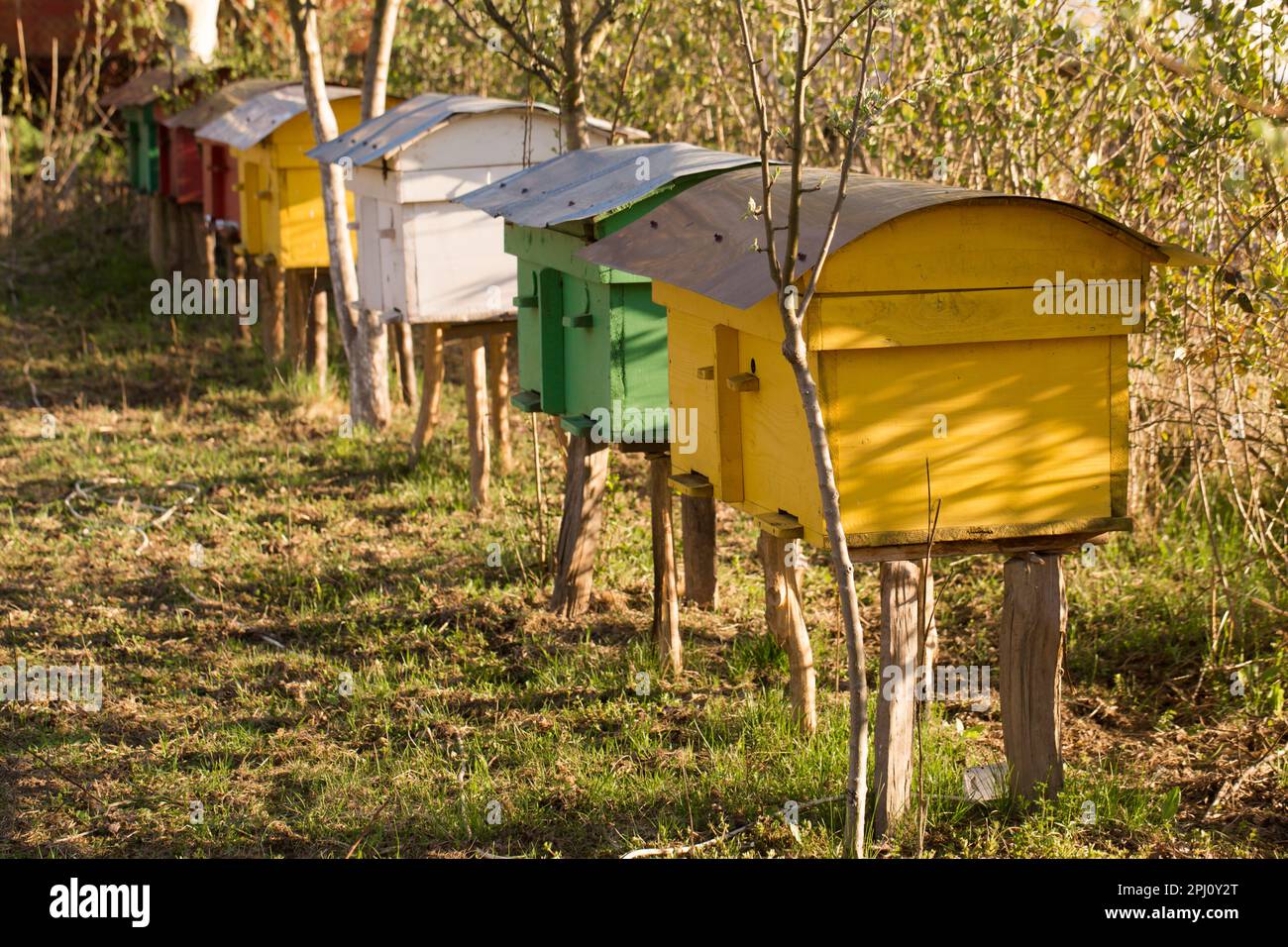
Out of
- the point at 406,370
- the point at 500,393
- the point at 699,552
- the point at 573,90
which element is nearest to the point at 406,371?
the point at 406,370

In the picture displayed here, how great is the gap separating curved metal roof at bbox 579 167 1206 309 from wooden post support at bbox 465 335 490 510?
3293mm

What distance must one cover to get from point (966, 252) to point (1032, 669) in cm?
145

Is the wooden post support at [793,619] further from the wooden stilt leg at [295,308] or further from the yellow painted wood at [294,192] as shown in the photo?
the wooden stilt leg at [295,308]

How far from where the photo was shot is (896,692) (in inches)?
185

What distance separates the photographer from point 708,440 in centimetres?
502

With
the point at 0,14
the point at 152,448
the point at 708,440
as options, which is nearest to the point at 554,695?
the point at 708,440

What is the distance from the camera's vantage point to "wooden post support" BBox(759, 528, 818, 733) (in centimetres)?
558

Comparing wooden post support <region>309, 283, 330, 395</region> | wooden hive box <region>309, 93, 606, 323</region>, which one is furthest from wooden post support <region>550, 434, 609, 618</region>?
wooden post support <region>309, 283, 330, 395</region>

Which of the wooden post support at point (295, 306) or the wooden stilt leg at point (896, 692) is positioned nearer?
the wooden stilt leg at point (896, 692)

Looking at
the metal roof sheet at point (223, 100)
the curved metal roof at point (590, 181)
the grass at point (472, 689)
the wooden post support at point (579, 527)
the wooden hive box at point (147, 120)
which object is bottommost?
the grass at point (472, 689)

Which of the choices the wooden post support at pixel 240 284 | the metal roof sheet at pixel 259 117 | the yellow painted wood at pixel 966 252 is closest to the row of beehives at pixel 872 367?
the yellow painted wood at pixel 966 252

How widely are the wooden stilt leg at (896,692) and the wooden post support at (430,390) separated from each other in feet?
14.3

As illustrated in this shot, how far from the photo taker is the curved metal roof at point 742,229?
4.16 m

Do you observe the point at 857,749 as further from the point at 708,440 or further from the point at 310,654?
the point at 310,654
